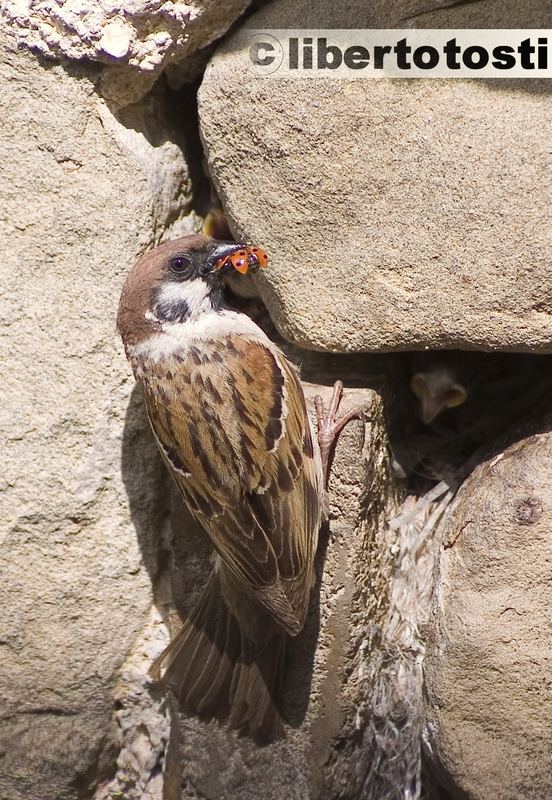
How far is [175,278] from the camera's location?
3.32 m

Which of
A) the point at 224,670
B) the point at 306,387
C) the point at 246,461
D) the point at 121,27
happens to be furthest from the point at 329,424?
the point at 121,27

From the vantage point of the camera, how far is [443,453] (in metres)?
3.83

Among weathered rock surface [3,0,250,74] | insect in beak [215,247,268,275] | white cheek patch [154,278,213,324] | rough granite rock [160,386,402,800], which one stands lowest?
rough granite rock [160,386,402,800]

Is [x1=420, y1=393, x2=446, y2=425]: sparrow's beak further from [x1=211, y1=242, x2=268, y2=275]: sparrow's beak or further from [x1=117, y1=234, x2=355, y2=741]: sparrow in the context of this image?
[x1=211, y1=242, x2=268, y2=275]: sparrow's beak

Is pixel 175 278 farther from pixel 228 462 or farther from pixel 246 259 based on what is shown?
pixel 228 462

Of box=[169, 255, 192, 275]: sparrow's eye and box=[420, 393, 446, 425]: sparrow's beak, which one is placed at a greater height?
box=[169, 255, 192, 275]: sparrow's eye

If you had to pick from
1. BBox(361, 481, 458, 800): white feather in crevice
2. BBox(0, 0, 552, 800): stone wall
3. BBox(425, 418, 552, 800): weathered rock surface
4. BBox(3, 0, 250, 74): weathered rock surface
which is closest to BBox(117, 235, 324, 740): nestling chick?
BBox(0, 0, 552, 800): stone wall

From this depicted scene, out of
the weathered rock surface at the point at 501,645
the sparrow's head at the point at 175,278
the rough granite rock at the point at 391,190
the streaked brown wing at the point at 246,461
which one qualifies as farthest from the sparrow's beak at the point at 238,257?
the weathered rock surface at the point at 501,645

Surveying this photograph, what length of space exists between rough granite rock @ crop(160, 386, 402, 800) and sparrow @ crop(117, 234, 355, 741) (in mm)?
→ 83

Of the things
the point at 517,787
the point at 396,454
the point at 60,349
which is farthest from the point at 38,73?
the point at 517,787

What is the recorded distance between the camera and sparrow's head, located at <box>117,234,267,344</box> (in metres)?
3.29

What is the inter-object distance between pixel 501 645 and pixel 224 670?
906mm

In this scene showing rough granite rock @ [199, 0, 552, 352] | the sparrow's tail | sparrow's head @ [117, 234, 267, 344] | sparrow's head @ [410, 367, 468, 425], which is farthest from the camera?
sparrow's head @ [410, 367, 468, 425]

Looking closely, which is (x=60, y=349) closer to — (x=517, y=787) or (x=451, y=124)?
(x=451, y=124)
